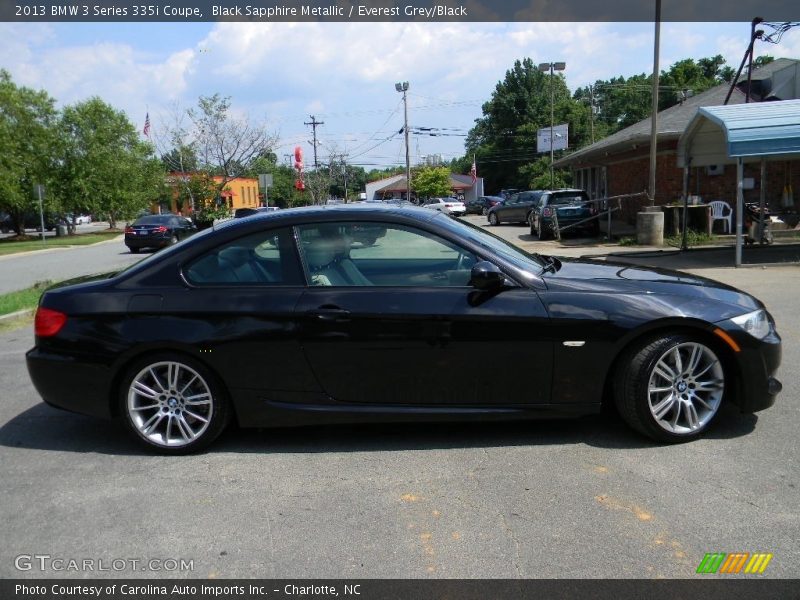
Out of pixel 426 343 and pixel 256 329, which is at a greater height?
pixel 256 329

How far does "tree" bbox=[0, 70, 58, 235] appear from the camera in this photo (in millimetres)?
39219

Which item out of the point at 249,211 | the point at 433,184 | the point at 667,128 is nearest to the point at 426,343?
the point at 249,211

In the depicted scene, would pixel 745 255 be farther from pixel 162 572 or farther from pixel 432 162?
pixel 432 162

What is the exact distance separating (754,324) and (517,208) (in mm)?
30107

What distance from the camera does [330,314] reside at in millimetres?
4168

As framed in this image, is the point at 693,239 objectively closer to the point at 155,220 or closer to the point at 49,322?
the point at 49,322

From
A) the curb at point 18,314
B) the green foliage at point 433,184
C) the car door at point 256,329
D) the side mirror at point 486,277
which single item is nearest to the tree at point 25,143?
the curb at point 18,314

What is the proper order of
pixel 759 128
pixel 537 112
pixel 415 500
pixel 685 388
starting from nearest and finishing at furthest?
1. pixel 415 500
2. pixel 685 388
3. pixel 759 128
4. pixel 537 112

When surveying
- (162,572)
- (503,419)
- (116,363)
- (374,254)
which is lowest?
(162,572)

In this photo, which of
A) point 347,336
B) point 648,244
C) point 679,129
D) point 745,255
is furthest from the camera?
point 679,129

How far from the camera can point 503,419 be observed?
4.21 meters

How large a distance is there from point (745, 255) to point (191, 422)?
46.6ft

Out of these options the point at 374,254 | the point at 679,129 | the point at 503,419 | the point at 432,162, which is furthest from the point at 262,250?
the point at 432,162

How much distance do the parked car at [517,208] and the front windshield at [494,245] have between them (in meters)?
29.1
